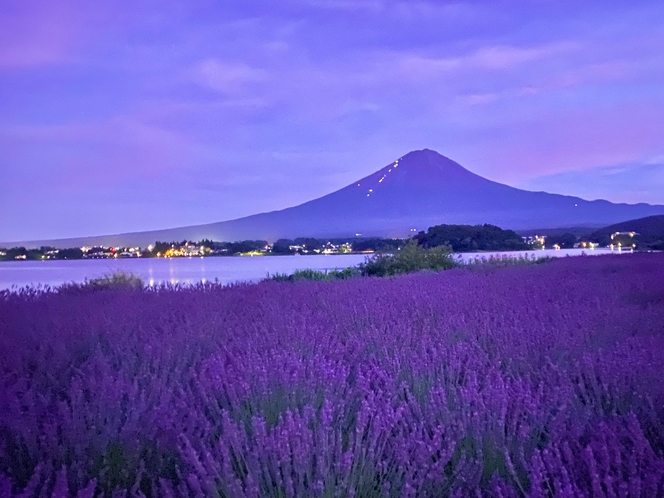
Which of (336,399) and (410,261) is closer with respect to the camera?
(336,399)

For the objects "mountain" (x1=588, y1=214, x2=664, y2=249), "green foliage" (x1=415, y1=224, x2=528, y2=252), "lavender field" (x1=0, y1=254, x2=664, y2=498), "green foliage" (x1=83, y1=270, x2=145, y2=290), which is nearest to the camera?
"lavender field" (x1=0, y1=254, x2=664, y2=498)

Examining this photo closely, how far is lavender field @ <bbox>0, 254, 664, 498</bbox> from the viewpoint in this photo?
1882 mm

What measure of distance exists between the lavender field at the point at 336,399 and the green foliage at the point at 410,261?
7992 mm

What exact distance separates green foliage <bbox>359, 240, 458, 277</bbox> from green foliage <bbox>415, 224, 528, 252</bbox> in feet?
24.8

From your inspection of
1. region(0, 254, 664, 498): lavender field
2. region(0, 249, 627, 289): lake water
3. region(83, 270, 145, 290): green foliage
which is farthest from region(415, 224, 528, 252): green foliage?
region(0, 254, 664, 498): lavender field

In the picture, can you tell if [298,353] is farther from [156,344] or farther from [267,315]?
[267,315]

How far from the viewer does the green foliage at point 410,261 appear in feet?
44.7

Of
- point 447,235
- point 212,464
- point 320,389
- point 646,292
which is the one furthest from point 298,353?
point 447,235

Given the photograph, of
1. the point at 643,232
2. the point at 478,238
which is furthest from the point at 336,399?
the point at 643,232

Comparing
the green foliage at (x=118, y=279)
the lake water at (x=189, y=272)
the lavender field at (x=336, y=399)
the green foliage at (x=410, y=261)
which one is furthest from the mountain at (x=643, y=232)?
the lavender field at (x=336, y=399)

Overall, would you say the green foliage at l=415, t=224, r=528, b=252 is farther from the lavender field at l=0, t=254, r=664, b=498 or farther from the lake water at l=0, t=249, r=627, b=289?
the lavender field at l=0, t=254, r=664, b=498

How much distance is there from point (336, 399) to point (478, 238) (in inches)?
903

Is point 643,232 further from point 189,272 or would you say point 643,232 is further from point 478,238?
point 189,272

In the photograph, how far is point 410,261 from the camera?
1364 cm
